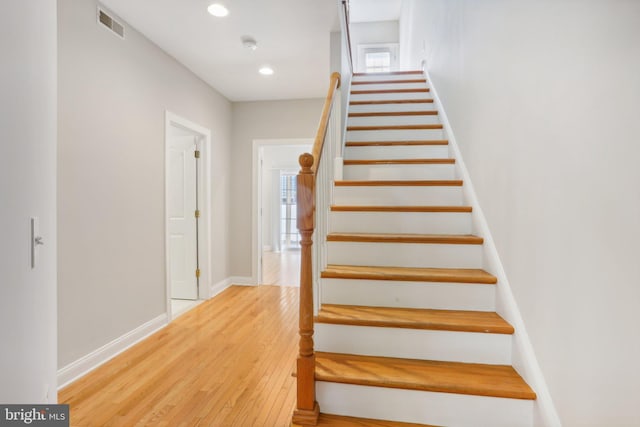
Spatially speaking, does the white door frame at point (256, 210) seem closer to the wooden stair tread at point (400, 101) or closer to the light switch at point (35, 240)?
the wooden stair tread at point (400, 101)

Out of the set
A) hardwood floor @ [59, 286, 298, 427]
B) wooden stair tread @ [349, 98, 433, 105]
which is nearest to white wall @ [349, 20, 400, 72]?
wooden stair tread @ [349, 98, 433, 105]


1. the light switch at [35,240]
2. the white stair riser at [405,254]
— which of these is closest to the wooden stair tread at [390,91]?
the white stair riser at [405,254]

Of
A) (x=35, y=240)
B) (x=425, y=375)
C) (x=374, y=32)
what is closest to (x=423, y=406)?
(x=425, y=375)

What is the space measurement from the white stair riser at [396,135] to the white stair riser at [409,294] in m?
1.76

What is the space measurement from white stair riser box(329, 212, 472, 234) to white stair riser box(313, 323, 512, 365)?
84 centimetres

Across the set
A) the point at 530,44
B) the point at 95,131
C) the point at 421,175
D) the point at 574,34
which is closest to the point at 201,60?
the point at 95,131

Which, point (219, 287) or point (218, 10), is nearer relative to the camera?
point (218, 10)

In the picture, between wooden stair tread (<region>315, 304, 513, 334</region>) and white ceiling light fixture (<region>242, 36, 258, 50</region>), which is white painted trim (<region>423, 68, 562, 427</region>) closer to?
wooden stair tread (<region>315, 304, 513, 334</region>)

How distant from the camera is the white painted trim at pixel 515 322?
1295 mm

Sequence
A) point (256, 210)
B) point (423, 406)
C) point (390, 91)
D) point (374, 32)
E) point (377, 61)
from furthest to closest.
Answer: point (377, 61) → point (374, 32) → point (256, 210) → point (390, 91) → point (423, 406)

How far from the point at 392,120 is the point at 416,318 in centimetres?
234

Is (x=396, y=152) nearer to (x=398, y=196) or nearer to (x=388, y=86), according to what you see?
(x=398, y=196)

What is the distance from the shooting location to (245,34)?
289cm

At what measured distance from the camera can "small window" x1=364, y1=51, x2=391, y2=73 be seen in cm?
731
